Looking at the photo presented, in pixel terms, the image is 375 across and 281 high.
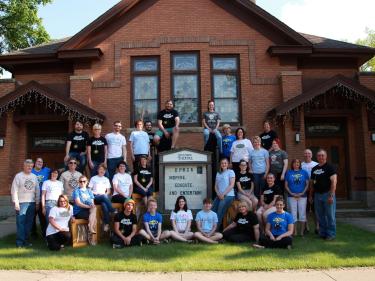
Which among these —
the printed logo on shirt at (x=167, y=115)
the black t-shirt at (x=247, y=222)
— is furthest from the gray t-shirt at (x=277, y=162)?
the printed logo on shirt at (x=167, y=115)

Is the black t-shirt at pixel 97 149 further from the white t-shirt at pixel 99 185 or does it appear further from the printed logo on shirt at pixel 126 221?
the printed logo on shirt at pixel 126 221

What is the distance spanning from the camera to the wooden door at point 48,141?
1530cm

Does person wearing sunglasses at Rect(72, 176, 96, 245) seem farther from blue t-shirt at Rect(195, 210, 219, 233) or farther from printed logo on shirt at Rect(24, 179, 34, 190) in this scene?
blue t-shirt at Rect(195, 210, 219, 233)

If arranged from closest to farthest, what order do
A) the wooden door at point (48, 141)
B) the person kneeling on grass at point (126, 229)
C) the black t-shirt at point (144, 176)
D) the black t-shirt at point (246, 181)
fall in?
1. the person kneeling on grass at point (126, 229)
2. the black t-shirt at point (246, 181)
3. the black t-shirt at point (144, 176)
4. the wooden door at point (48, 141)

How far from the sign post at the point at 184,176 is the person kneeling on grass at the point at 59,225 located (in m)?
2.48

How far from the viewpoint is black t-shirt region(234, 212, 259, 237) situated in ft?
28.3

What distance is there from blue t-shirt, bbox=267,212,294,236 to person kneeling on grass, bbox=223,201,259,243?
42 centimetres

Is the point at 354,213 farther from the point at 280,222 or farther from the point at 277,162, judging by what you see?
the point at 280,222

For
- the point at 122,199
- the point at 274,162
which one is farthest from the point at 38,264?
the point at 274,162

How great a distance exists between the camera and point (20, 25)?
80.8 feet

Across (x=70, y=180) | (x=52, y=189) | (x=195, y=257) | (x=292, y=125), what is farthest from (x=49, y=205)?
(x=292, y=125)

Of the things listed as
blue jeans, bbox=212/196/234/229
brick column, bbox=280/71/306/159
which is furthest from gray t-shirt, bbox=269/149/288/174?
brick column, bbox=280/71/306/159

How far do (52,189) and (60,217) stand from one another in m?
0.68

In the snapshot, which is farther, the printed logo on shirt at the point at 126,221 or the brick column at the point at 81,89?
the brick column at the point at 81,89
